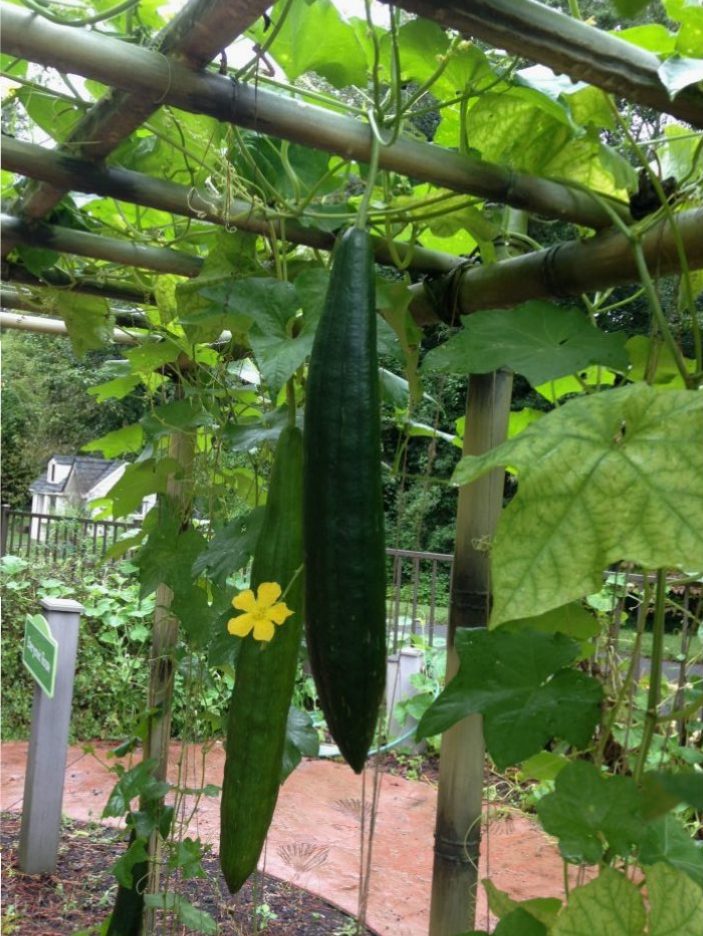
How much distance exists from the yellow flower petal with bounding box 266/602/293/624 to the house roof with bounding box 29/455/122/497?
16485mm

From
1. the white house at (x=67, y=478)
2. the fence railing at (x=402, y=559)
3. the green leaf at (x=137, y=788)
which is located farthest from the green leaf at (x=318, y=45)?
the white house at (x=67, y=478)

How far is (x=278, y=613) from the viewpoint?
2.43 ft

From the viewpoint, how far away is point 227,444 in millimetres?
1186

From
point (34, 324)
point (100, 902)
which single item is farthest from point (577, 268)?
point (100, 902)

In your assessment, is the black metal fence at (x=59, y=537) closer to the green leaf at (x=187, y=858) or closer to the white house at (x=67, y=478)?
the green leaf at (x=187, y=858)

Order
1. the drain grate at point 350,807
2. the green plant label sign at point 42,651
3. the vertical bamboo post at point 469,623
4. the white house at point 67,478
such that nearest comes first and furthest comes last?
Result: the vertical bamboo post at point 469,623, the green plant label sign at point 42,651, the drain grate at point 350,807, the white house at point 67,478

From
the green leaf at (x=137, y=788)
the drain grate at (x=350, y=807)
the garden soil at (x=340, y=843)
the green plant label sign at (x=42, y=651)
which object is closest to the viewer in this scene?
the green leaf at (x=137, y=788)

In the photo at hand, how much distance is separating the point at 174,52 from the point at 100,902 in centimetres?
260

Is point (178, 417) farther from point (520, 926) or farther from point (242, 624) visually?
point (520, 926)

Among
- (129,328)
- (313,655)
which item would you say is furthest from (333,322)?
(129,328)

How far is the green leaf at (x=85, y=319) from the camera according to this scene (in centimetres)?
172

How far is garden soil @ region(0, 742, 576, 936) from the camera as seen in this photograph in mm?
2818

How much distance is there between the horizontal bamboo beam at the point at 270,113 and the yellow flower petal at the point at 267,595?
0.44 meters

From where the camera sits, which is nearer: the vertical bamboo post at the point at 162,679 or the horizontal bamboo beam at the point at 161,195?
the horizontal bamboo beam at the point at 161,195
